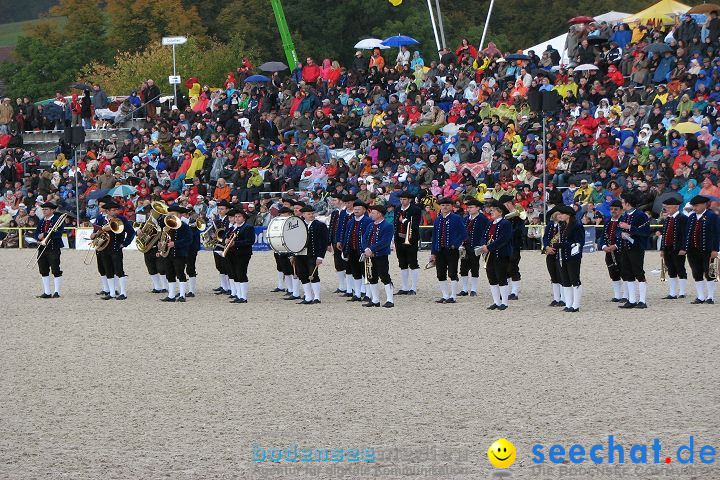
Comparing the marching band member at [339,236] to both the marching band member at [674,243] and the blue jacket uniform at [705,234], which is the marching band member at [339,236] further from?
the blue jacket uniform at [705,234]

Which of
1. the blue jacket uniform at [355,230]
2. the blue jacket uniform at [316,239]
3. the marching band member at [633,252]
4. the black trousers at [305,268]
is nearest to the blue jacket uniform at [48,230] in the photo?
the black trousers at [305,268]

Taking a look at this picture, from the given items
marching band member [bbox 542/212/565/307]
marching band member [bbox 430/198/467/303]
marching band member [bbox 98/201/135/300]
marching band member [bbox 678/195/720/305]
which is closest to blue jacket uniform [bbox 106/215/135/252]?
marching band member [bbox 98/201/135/300]

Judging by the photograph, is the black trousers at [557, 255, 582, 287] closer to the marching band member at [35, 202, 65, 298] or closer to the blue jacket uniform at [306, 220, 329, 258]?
the blue jacket uniform at [306, 220, 329, 258]

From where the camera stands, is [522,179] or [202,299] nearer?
[202,299]

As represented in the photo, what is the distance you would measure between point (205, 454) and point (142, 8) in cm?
5182

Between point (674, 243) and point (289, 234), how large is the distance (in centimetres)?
569

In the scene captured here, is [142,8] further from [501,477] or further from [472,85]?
[501,477]

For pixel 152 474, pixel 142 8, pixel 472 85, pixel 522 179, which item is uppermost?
pixel 142 8

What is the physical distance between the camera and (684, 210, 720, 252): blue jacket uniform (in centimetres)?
1805

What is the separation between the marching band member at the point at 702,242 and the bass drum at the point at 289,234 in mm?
5641

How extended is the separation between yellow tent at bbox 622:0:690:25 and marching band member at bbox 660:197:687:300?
14.4 meters

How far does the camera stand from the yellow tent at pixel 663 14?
32191 mm

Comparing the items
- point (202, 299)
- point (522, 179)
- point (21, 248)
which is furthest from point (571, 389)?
point (21, 248)

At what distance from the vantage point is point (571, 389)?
459 inches
